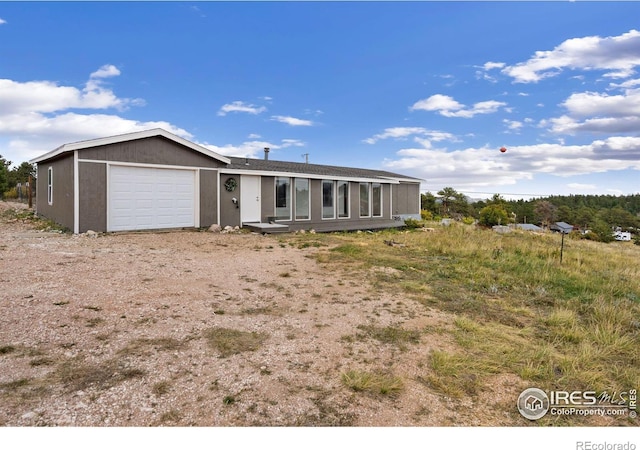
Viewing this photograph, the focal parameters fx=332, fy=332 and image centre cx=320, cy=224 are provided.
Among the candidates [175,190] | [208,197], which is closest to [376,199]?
[208,197]

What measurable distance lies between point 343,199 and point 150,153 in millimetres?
7743

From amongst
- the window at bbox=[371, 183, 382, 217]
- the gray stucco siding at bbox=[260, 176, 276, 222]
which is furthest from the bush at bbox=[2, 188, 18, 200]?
the window at bbox=[371, 183, 382, 217]

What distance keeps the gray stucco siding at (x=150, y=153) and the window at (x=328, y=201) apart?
183 inches

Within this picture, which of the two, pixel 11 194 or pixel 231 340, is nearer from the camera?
pixel 231 340

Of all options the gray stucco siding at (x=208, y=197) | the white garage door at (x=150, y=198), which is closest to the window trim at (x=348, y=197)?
the gray stucco siding at (x=208, y=197)

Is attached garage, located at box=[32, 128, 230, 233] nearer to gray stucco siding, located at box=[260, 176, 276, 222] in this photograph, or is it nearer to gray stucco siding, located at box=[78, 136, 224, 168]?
gray stucco siding, located at box=[78, 136, 224, 168]

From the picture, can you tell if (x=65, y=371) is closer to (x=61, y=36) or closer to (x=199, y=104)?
(x=61, y=36)

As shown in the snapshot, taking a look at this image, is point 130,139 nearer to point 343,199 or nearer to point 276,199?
point 276,199

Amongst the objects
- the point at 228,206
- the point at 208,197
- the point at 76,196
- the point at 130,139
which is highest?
the point at 130,139

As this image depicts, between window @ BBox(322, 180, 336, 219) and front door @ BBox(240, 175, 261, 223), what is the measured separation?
2927 mm

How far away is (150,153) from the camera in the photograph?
32.3 feet

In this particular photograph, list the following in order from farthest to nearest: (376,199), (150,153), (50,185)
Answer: (376,199) < (50,185) < (150,153)
